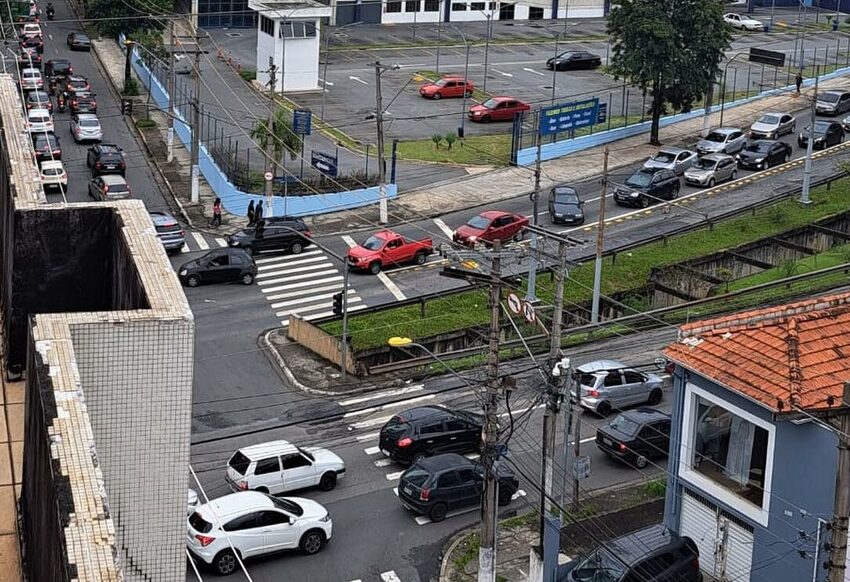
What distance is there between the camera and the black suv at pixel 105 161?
67562mm

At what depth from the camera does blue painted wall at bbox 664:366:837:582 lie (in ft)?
104

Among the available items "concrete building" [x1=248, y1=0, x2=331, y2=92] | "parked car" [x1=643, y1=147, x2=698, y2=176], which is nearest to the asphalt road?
"parked car" [x1=643, y1=147, x2=698, y2=176]

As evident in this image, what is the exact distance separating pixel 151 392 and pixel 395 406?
29.0m

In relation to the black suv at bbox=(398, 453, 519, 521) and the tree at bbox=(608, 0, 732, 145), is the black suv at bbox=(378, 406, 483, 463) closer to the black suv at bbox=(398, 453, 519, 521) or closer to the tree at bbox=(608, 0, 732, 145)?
the black suv at bbox=(398, 453, 519, 521)

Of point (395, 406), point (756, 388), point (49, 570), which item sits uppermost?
point (49, 570)

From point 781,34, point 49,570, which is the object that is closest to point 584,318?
point 49,570

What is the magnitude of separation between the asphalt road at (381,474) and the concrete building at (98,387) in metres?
13.5

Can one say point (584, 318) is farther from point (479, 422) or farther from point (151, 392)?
point (151, 392)

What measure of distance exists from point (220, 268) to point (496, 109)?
29.2 meters

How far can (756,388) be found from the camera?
1268 inches

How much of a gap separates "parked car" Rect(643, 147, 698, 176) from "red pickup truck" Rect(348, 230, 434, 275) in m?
16.3

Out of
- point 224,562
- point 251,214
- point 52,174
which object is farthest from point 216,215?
point 224,562

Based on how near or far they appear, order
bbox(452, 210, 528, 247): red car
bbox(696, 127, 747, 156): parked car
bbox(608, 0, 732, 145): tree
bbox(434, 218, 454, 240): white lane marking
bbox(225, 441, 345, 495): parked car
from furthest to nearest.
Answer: bbox(696, 127, 747, 156): parked car → bbox(608, 0, 732, 145): tree → bbox(434, 218, 454, 240): white lane marking → bbox(452, 210, 528, 247): red car → bbox(225, 441, 345, 495): parked car

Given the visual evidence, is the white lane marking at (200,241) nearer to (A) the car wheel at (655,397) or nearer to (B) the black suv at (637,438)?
(A) the car wheel at (655,397)
